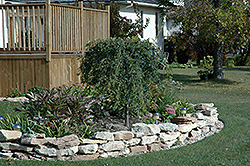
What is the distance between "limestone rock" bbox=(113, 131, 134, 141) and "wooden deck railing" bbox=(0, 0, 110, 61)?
4.51 m

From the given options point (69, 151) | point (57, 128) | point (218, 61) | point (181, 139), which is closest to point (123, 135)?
point (69, 151)

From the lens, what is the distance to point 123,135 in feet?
15.8

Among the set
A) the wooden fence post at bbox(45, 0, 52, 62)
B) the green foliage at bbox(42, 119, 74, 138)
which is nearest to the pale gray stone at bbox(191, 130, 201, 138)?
the green foliage at bbox(42, 119, 74, 138)

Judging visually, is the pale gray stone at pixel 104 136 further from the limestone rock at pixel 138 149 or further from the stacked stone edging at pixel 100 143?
the limestone rock at pixel 138 149

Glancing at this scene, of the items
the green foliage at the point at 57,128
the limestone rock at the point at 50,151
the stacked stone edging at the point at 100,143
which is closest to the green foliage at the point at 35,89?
the green foliage at the point at 57,128

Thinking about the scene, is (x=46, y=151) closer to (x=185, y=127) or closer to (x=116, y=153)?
(x=116, y=153)

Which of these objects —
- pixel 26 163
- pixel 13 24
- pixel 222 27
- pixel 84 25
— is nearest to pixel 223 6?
pixel 222 27

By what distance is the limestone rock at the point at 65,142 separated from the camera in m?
4.36

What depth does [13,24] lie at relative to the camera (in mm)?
8992

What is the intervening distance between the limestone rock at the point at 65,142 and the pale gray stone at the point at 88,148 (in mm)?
90

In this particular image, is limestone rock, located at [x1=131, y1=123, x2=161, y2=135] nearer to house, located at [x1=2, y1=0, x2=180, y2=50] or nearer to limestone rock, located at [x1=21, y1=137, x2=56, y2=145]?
limestone rock, located at [x1=21, y1=137, x2=56, y2=145]

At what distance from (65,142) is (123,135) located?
→ 2.86 feet

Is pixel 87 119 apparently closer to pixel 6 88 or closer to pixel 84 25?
pixel 6 88

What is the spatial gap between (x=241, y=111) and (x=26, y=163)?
564cm
